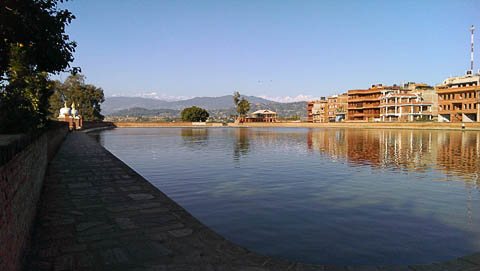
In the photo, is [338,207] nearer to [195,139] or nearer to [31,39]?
[31,39]

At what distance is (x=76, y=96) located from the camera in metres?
86.0

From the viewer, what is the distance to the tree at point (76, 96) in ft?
281

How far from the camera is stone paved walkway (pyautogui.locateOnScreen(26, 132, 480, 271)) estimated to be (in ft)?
16.7

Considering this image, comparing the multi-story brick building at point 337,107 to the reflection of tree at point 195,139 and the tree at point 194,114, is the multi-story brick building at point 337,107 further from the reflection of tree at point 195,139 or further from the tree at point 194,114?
the reflection of tree at point 195,139

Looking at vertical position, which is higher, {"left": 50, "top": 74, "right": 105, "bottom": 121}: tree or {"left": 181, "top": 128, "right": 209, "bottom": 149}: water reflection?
{"left": 50, "top": 74, "right": 105, "bottom": 121}: tree

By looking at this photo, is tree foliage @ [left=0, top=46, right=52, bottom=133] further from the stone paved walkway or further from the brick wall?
the brick wall

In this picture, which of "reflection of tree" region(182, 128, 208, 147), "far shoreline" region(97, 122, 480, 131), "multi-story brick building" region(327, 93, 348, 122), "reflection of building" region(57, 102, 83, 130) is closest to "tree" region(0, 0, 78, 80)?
"reflection of tree" region(182, 128, 208, 147)

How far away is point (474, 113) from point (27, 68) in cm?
8762

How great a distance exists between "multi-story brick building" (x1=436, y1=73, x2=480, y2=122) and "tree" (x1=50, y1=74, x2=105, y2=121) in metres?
88.9

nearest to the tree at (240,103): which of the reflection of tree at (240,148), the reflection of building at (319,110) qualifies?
the reflection of building at (319,110)

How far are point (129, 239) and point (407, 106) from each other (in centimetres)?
10497

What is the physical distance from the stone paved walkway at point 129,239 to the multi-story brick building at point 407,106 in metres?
100

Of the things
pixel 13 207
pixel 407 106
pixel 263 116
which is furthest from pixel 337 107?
pixel 13 207

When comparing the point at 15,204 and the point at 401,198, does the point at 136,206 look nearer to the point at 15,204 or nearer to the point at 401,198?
the point at 15,204
